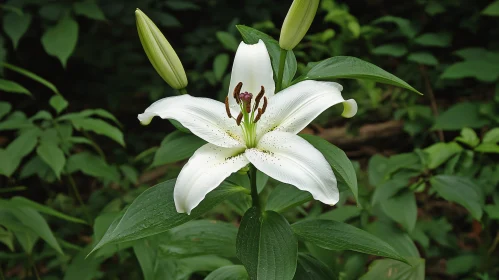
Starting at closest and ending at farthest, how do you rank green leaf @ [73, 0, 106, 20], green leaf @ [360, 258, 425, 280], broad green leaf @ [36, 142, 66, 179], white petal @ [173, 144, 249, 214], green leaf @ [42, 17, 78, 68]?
white petal @ [173, 144, 249, 214]
green leaf @ [360, 258, 425, 280]
broad green leaf @ [36, 142, 66, 179]
green leaf @ [42, 17, 78, 68]
green leaf @ [73, 0, 106, 20]

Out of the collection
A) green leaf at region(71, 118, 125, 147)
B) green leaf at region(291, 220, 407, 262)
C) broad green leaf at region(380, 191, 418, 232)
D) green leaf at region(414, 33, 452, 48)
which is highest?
green leaf at region(291, 220, 407, 262)

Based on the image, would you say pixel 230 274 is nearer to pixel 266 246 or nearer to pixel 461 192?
pixel 266 246

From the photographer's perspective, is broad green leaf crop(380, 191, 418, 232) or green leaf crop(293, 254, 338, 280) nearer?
green leaf crop(293, 254, 338, 280)

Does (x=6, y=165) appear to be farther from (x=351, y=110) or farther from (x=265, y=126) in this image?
(x=351, y=110)

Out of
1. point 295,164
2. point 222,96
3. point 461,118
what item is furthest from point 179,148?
point 461,118

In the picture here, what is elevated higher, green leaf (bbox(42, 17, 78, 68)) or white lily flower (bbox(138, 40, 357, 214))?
white lily flower (bbox(138, 40, 357, 214))

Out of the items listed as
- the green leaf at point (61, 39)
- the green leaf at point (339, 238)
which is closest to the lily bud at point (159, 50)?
the green leaf at point (339, 238)

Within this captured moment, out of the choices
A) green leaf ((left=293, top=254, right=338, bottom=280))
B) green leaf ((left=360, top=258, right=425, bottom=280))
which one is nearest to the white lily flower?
green leaf ((left=293, top=254, right=338, bottom=280))

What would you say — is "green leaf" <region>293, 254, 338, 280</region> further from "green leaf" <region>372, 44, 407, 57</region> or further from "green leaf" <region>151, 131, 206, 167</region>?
"green leaf" <region>372, 44, 407, 57</region>
